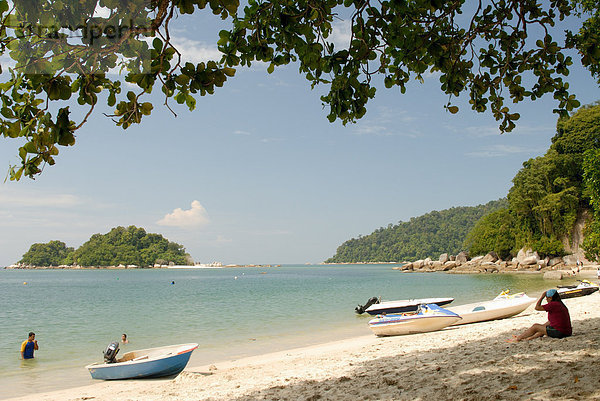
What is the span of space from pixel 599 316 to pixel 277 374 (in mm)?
8712

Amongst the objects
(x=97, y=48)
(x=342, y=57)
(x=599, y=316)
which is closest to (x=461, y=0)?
Result: (x=342, y=57)

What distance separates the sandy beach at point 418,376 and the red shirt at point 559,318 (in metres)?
0.21

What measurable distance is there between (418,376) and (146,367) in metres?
6.84

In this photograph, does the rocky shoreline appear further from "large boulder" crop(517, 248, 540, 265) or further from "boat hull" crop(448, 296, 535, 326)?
"boat hull" crop(448, 296, 535, 326)

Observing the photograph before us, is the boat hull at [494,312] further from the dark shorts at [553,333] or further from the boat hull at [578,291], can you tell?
the dark shorts at [553,333]

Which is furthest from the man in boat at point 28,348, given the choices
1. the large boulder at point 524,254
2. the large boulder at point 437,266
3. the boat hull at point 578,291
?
the large boulder at point 437,266

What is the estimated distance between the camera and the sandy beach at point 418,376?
4.89 m

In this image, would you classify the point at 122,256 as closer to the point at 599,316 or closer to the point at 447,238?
the point at 447,238

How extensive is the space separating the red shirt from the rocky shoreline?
1549 inches

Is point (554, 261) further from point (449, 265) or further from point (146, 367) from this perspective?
point (146, 367)

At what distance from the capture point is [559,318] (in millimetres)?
7969

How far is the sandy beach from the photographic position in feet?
16.1

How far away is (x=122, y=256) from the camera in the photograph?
18138 centimetres

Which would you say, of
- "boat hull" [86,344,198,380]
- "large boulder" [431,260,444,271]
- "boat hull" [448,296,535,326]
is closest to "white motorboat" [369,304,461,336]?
"boat hull" [448,296,535,326]
